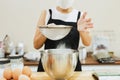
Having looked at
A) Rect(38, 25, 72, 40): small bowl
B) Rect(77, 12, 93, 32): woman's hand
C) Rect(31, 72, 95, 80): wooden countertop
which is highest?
Rect(77, 12, 93, 32): woman's hand

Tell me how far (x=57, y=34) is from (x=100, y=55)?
1.21 metres

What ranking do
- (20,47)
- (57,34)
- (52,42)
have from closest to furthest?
1. (57,34)
2. (52,42)
3. (20,47)

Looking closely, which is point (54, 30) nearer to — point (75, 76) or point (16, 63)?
point (75, 76)

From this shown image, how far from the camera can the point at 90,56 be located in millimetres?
2844

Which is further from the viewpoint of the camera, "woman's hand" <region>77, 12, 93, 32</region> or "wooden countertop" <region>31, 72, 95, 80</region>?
"woman's hand" <region>77, 12, 93, 32</region>

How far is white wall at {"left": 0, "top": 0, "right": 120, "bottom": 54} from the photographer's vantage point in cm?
287

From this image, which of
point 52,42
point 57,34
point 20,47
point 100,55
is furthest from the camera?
point 20,47

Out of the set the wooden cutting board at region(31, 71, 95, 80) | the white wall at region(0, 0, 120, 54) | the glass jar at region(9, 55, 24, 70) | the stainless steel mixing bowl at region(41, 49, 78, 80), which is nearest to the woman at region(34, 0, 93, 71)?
the glass jar at region(9, 55, 24, 70)

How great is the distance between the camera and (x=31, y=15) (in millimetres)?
2885

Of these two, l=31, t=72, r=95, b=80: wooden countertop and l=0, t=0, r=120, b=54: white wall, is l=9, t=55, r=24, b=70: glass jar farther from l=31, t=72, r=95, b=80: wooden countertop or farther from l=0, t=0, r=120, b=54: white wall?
l=0, t=0, r=120, b=54: white wall

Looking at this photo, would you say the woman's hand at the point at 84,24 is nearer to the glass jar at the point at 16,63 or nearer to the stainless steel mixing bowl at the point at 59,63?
the stainless steel mixing bowl at the point at 59,63

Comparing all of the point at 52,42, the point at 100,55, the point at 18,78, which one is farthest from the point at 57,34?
the point at 100,55

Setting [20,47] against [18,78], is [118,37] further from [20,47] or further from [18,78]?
[18,78]

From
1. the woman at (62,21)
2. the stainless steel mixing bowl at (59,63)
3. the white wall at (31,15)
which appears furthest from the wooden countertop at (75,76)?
the white wall at (31,15)
